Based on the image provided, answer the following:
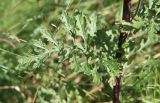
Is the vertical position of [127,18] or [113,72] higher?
[127,18]

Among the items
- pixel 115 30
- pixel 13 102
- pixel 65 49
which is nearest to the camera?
pixel 65 49

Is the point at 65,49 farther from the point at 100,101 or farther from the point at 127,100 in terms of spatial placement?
the point at 100,101

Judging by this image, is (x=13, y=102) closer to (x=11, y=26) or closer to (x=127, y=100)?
(x=11, y=26)

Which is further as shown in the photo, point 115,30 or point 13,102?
point 13,102

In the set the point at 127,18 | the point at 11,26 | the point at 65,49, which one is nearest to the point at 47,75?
the point at 11,26

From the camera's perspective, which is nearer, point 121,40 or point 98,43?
point 121,40

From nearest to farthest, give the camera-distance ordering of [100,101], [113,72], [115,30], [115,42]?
[113,72], [115,42], [115,30], [100,101]

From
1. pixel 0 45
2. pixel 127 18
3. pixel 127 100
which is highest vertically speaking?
pixel 0 45

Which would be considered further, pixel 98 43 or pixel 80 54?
pixel 98 43
